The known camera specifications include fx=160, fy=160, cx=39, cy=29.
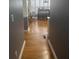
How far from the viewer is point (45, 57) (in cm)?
417

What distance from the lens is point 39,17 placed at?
580 inches

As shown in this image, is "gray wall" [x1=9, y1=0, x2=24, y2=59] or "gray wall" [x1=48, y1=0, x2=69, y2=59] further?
"gray wall" [x1=48, y1=0, x2=69, y2=59]

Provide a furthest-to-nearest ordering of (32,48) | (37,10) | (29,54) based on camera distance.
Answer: (37,10) < (32,48) < (29,54)

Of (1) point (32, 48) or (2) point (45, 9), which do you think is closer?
(1) point (32, 48)

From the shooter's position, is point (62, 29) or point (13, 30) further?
point (62, 29)

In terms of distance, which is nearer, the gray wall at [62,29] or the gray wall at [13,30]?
the gray wall at [13,30]
